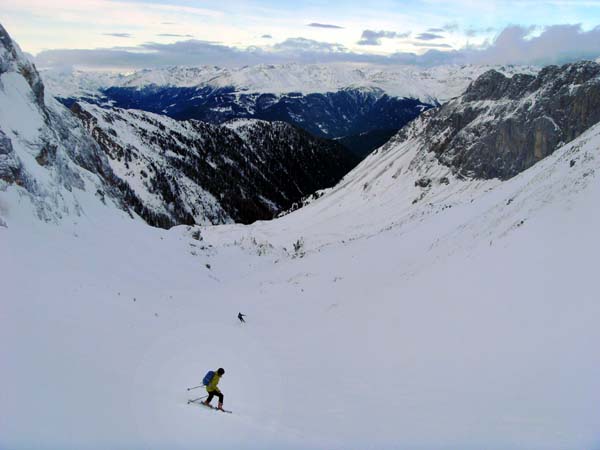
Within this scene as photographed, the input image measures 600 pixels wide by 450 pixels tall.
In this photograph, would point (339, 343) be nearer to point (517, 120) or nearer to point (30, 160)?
point (30, 160)

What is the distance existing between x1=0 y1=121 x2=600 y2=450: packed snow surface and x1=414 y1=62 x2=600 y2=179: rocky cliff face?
83.4 m

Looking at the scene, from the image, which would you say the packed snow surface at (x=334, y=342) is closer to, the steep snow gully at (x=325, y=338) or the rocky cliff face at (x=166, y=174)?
the steep snow gully at (x=325, y=338)

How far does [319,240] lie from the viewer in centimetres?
9206

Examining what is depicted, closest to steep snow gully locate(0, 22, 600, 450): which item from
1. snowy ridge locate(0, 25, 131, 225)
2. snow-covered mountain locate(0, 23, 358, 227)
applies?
snowy ridge locate(0, 25, 131, 225)

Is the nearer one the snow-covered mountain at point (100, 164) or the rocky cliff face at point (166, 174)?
the snow-covered mountain at point (100, 164)

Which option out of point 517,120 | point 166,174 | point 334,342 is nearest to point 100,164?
point 334,342

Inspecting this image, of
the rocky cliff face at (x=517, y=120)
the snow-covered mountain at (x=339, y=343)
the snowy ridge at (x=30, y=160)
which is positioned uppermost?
the rocky cliff face at (x=517, y=120)

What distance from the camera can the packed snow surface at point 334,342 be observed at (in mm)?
9680

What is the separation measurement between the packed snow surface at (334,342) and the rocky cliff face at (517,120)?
8342 cm

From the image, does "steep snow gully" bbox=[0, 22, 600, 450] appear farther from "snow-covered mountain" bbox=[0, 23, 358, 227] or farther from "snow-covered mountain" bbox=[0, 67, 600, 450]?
"snow-covered mountain" bbox=[0, 23, 358, 227]

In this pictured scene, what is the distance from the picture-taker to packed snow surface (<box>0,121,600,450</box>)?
381 inches

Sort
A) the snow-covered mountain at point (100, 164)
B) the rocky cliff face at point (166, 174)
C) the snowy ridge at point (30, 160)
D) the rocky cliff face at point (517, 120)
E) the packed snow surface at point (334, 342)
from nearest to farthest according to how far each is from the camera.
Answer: the packed snow surface at point (334, 342), the snowy ridge at point (30, 160), the snow-covered mountain at point (100, 164), the rocky cliff face at point (517, 120), the rocky cliff face at point (166, 174)

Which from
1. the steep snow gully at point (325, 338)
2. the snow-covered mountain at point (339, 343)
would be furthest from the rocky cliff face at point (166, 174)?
the snow-covered mountain at point (339, 343)

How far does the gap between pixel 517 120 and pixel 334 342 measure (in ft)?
361
